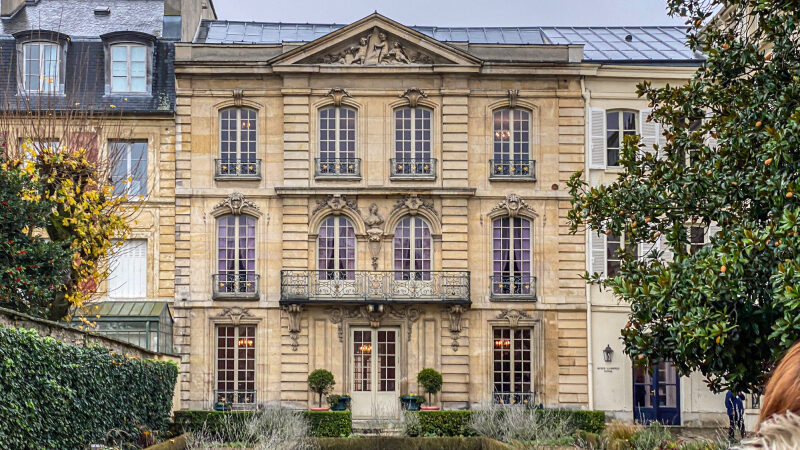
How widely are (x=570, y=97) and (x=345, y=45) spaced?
20.1 feet

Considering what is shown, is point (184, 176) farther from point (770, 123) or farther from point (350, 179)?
point (770, 123)

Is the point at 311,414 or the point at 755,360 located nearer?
the point at 755,360

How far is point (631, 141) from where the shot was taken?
47.9 feet

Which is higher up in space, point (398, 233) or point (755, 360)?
point (398, 233)

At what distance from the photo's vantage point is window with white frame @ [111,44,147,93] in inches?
1172

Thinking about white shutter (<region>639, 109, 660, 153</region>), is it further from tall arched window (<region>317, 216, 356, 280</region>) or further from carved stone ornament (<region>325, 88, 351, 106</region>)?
tall arched window (<region>317, 216, 356, 280</region>)

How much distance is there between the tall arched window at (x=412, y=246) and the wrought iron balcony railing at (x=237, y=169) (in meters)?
4.02

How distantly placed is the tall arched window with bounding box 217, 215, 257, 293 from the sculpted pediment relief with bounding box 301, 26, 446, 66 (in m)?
4.67

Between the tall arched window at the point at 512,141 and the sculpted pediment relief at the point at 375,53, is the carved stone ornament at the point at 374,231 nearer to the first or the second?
the tall arched window at the point at 512,141

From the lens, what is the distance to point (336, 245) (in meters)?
29.6

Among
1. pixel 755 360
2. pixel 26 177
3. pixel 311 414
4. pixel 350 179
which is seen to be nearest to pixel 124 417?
pixel 26 177

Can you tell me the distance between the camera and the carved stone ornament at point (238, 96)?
2956 cm

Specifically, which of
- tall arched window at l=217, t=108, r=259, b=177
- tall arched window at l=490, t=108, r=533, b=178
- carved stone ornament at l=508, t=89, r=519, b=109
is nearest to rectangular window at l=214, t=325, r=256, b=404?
tall arched window at l=217, t=108, r=259, b=177

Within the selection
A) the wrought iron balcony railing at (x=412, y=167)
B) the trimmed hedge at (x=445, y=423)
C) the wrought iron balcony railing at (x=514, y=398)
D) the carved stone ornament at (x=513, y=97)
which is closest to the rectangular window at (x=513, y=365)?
the wrought iron balcony railing at (x=514, y=398)
